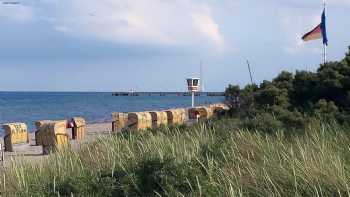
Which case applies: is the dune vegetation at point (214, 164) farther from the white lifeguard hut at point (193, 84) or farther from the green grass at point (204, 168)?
the white lifeguard hut at point (193, 84)

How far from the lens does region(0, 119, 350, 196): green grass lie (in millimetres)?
7074

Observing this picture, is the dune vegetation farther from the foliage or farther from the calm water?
the calm water

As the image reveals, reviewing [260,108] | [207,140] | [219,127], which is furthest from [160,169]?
[260,108]

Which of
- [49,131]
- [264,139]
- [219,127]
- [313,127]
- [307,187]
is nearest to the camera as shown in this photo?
[307,187]

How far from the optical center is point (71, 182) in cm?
822

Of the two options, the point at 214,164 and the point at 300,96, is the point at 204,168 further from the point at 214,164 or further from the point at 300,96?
the point at 300,96

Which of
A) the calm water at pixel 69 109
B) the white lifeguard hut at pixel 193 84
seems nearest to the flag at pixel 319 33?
the calm water at pixel 69 109

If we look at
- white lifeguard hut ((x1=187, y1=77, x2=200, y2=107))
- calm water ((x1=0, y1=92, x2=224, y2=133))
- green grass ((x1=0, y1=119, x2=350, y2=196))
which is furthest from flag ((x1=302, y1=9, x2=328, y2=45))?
white lifeguard hut ((x1=187, y1=77, x2=200, y2=107))

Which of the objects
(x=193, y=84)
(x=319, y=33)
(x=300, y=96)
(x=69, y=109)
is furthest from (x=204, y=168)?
(x=69, y=109)

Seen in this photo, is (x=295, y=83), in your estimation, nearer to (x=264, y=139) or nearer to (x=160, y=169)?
(x=264, y=139)

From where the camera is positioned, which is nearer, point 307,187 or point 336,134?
point 307,187

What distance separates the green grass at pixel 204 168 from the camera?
279 inches

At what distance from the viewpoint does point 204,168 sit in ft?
26.6

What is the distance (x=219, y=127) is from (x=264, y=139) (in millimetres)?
2746
